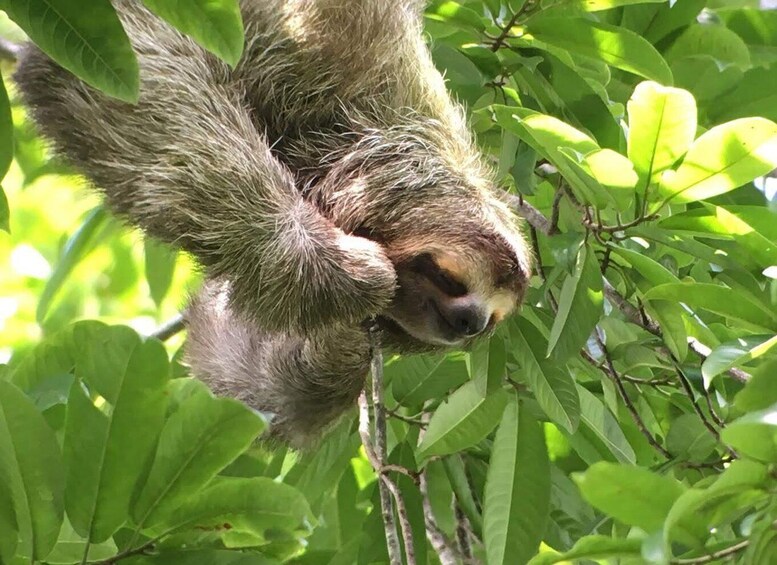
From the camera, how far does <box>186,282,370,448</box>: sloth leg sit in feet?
9.67

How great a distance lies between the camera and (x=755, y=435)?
1525 millimetres

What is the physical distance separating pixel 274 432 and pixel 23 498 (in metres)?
1.17

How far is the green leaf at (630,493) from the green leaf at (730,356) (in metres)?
0.40

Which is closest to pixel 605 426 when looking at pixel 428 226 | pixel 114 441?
pixel 428 226

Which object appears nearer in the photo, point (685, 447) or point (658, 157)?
point (658, 157)

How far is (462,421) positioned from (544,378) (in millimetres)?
269

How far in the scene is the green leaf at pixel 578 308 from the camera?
95.3 inches

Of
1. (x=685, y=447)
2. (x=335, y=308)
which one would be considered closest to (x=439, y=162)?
(x=335, y=308)

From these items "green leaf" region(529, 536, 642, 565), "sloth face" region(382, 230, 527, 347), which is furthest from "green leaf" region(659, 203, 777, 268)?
"green leaf" region(529, 536, 642, 565)

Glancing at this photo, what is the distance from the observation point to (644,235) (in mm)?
2391

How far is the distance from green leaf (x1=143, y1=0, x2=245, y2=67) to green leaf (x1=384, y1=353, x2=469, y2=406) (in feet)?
4.08

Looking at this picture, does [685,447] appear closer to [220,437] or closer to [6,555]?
[220,437]

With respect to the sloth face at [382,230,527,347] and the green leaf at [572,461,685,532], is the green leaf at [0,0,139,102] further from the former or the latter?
the green leaf at [572,461,685,532]

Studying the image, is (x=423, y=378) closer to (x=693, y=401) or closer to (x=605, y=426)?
(x=605, y=426)
